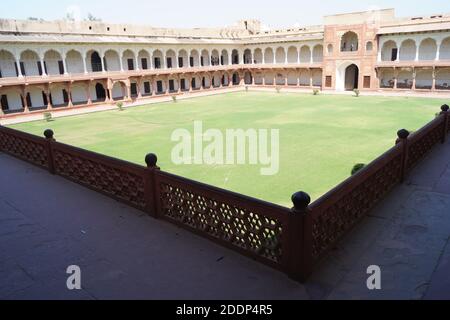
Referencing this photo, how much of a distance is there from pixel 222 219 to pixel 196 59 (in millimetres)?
42187

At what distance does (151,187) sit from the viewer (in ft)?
18.7

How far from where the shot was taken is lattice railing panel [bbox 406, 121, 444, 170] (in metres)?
7.64

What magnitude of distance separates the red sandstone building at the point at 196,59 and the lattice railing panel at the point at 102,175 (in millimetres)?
22557

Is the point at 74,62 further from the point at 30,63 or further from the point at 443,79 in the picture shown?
the point at 443,79

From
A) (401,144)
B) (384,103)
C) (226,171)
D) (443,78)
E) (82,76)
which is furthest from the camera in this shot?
(443,78)

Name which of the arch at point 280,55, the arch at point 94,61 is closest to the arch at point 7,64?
the arch at point 94,61

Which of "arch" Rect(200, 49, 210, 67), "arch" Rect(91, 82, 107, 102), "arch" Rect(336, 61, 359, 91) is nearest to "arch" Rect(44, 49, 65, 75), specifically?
"arch" Rect(91, 82, 107, 102)

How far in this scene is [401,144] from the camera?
6879mm

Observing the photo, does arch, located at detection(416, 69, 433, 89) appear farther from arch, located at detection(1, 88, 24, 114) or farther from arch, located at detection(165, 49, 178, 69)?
arch, located at detection(1, 88, 24, 114)

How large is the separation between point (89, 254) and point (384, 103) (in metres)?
28.1
